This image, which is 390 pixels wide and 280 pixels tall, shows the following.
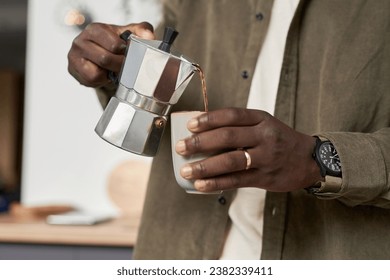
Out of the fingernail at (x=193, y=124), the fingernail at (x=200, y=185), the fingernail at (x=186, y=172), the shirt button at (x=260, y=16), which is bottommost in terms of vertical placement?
the fingernail at (x=200, y=185)

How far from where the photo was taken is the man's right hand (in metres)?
0.90

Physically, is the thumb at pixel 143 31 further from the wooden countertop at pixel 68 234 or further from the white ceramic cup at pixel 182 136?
the wooden countertop at pixel 68 234

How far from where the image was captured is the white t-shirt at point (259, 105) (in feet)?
3.32

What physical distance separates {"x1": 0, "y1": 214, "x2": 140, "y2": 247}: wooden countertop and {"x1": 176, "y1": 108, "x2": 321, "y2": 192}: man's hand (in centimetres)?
112

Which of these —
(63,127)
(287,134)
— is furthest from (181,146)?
(63,127)

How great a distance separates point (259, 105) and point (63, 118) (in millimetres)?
1399

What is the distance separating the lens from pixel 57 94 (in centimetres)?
231

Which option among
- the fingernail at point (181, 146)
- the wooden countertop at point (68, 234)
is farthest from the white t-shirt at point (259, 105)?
the wooden countertop at point (68, 234)

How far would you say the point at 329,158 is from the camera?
0.83 meters

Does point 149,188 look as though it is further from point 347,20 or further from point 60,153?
point 60,153

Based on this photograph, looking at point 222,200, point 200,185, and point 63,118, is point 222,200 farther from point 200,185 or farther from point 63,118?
point 63,118

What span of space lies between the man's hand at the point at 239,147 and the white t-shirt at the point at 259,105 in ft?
0.73

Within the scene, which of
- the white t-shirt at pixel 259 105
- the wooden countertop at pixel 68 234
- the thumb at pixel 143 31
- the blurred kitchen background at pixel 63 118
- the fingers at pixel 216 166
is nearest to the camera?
the fingers at pixel 216 166

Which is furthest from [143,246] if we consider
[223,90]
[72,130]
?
[72,130]
